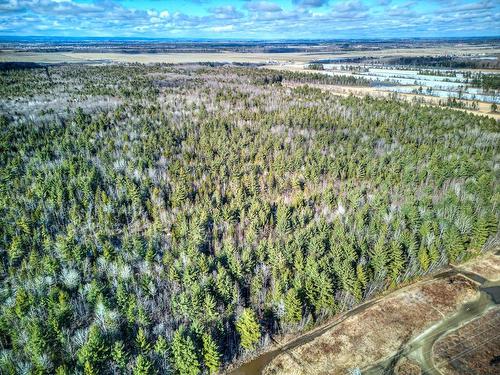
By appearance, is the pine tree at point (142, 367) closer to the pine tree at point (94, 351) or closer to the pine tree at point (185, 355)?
the pine tree at point (185, 355)

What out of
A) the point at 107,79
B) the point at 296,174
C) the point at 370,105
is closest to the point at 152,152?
the point at 296,174

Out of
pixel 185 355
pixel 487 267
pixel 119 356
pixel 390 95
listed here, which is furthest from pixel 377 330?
pixel 390 95

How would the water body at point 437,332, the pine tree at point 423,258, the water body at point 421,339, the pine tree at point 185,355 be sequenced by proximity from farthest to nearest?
the pine tree at point 423,258 < the water body at point 421,339 < the water body at point 437,332 < the pine tree at point 185,355

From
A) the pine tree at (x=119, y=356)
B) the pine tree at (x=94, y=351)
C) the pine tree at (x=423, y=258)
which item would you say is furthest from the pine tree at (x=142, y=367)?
the pine tree at (x=423, y=258)

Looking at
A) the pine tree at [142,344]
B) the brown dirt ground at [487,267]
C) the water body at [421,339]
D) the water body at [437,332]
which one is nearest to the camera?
the pine tree at [142,344]

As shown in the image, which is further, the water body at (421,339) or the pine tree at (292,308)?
the pine tree at (292,308)

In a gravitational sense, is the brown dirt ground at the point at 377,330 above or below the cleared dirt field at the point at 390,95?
below

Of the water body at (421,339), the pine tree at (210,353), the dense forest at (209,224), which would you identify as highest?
the dense forest at (209,224)

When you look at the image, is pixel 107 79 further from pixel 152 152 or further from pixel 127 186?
pixel 127 186

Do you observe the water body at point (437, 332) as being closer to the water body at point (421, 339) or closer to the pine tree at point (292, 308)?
the water body at point (421, 339)

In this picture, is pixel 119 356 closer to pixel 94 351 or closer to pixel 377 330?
pixel 94 351
